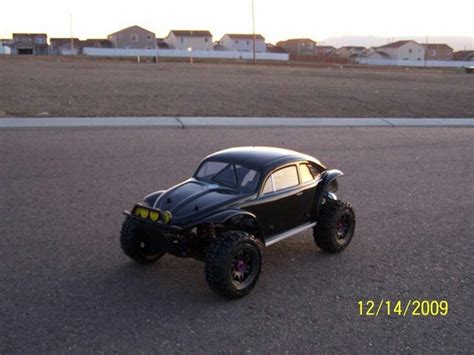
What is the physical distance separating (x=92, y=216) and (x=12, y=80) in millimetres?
19642

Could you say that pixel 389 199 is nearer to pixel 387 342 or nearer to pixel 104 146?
pixel 387 342

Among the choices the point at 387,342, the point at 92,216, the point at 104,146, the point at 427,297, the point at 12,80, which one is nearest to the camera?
the point at 387,342

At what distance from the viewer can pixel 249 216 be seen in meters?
4.61

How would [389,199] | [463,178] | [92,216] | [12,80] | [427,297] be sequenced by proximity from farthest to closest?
1. [12,80]
2. [463,178]
3. [389,199]
4. [92,216]
5. [427,297]

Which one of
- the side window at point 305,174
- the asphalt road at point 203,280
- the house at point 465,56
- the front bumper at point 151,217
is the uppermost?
the house at point 465,56

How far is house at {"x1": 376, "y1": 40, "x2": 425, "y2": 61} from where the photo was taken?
124 metres

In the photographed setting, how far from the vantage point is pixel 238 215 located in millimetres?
4492

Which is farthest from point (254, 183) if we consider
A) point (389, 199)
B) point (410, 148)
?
point (410, 148)

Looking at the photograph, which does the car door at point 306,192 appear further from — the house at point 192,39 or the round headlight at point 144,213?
the house at point 192,39

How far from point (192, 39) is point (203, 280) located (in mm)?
120348

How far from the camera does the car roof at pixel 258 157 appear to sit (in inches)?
194

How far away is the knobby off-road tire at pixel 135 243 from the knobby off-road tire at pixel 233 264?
3.00 ft

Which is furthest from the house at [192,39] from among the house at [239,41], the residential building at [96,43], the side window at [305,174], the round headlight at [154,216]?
the round headlight at [154,216]

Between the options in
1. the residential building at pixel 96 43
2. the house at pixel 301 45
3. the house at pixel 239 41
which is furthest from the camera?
the house at pixel 301 45
